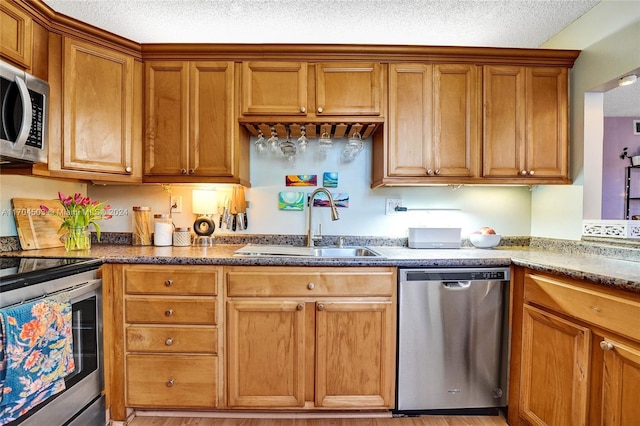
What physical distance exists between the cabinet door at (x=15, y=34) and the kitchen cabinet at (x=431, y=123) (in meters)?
1.97

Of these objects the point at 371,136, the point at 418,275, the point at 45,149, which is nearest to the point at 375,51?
the point at 371,136

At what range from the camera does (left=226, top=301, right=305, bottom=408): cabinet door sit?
5.42ft

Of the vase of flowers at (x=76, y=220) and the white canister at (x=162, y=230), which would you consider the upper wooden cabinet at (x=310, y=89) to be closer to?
the white canister at (x=162, y=230)

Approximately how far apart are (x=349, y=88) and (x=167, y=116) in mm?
1148

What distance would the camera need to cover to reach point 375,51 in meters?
1.91

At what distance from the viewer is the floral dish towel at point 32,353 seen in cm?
110

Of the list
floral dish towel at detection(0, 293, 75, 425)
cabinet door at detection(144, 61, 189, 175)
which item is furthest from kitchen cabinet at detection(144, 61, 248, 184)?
floral dish towel at detection(0, 293, 75, 425)

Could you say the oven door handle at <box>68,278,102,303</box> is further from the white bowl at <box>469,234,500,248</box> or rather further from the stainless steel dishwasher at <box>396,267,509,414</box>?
the white bowl at <box>469,234,500,248</box>

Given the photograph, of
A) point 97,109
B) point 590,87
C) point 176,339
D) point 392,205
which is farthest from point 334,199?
point 590,87

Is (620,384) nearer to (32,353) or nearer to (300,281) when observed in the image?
(300,281)

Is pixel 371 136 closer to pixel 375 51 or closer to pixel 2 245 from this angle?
pixel 375 51

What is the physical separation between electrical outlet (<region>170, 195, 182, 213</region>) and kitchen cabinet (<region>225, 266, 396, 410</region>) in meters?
0.89

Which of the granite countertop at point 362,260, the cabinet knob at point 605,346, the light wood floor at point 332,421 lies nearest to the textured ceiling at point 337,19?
the granite countertop at point 362,260

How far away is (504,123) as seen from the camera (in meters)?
1.97
